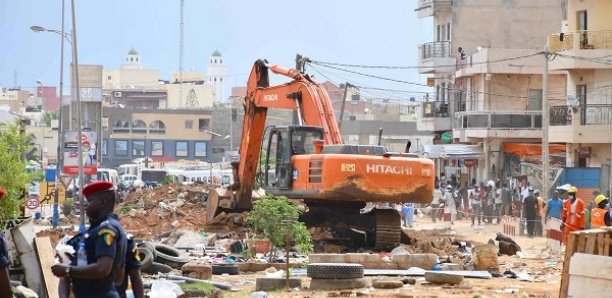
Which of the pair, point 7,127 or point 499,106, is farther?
point 499,106

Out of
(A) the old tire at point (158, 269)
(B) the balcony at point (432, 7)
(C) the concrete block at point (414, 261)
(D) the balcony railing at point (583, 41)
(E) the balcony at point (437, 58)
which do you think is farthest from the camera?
(B) the balcony at point (432, 7)

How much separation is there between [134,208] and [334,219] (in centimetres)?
1655

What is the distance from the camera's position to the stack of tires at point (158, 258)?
2541 cm

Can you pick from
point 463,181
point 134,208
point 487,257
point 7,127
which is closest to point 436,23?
point 463,181

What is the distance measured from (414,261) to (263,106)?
11972mm

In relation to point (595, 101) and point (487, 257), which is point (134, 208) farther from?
point (487, 257)

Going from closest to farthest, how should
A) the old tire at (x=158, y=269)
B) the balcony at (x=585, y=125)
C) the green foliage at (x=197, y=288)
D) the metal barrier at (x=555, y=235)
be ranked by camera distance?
the green foliage at (x=197, y=288) < the old tire at (x=158, y=269) < the metal barrier at (x=555, y=235) < the balcony at (x=585, y=125)

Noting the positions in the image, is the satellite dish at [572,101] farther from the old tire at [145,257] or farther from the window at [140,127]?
the window at [140,127]

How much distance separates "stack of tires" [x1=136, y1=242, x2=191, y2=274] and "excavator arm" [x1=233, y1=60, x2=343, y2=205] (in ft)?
25.6

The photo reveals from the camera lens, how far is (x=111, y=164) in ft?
508

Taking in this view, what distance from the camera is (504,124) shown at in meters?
69.4

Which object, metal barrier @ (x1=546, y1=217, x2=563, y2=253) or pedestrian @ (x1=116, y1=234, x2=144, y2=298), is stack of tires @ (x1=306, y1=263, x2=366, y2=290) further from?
pedestrian @ (x1=116, y1=234, x2=144, y2=298)

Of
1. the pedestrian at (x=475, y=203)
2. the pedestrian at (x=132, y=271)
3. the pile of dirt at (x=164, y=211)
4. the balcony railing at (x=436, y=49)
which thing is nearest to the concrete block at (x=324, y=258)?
the pile of dirt at (x=164, y=211)

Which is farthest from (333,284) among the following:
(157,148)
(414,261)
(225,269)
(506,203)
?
(157,148)
